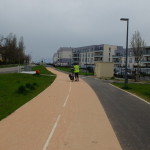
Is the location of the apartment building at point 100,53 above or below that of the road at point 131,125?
above

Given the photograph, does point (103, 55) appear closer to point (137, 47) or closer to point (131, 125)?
point (137, 47)

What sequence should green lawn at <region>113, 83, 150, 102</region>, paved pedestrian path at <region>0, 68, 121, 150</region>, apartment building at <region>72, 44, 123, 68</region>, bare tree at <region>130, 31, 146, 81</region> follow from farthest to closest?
1. apartment building at <region>72, 44, 123, 68</region>
2. bare tree at <region>130, 31, 146, 81</region>
3. green lawn at <region>113, 83, 150, 102</region>
4. paved pedestrian path at <region>0, 68, 121, 150</region>

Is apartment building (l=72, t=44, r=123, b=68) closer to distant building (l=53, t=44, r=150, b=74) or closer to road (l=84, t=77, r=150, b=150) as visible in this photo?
distant building (l=53, t=44, r=150, b=74)

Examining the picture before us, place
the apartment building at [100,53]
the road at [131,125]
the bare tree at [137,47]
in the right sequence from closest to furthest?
the road at [131,125]
the bare tree at [137,47]
the apartment building at [100,53]

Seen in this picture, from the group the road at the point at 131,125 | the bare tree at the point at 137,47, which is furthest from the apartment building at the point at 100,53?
the road at the point at 131,125

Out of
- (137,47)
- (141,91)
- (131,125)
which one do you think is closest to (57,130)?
(131,125)

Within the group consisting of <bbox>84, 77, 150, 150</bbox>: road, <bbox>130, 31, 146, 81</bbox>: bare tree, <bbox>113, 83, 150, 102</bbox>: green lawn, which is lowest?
<bbox>113, 83, 150, 102</bbox>: green lawn

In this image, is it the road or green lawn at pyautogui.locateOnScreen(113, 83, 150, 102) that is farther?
green lawn at pyautogui.locateOnScreen(113, 83, 150, 102)

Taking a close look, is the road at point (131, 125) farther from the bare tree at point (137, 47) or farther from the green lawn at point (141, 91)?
the bare tree at point (137, 47)

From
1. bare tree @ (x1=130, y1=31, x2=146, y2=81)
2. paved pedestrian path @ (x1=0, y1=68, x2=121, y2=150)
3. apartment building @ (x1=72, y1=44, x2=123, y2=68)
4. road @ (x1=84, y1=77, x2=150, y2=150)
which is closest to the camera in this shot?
paved pedestrian path @ (x1=0, y1=68, x2=121, y2=150)

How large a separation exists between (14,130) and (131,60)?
92.5 meters

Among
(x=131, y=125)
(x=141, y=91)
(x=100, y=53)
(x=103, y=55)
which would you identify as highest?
(x=100, y=53)

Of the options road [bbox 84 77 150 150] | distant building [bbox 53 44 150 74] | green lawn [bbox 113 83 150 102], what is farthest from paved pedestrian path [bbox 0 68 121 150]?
distant building [bbox 53 44 150 74]

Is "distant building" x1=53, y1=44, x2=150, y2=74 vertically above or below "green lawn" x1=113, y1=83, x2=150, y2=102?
above
